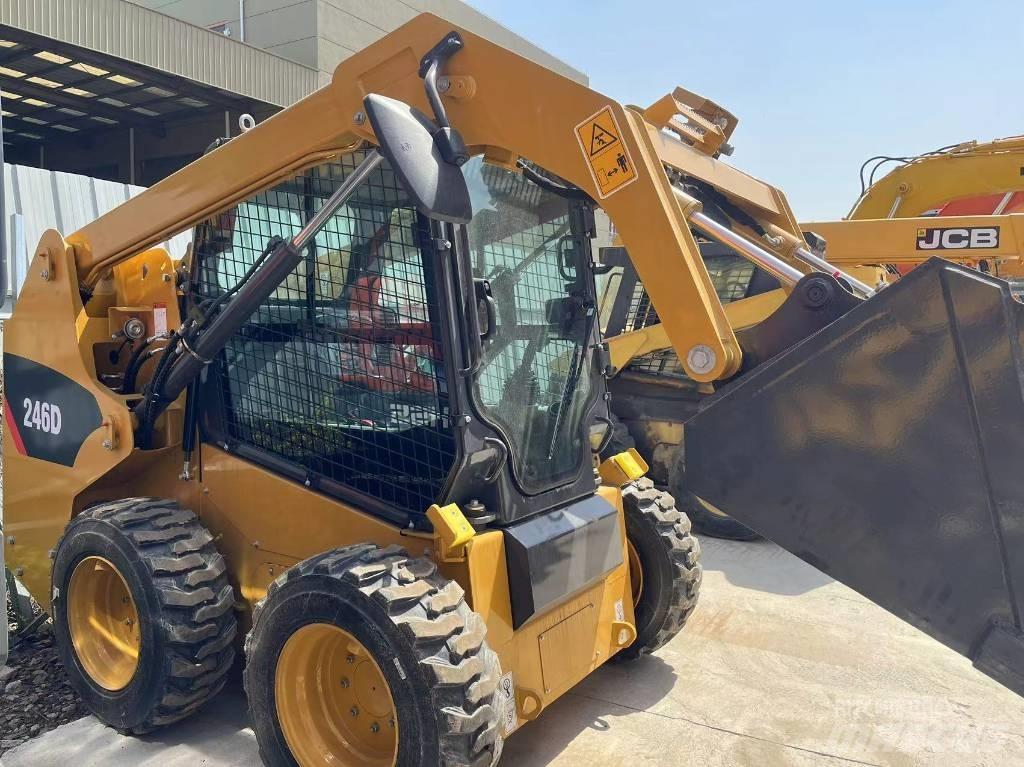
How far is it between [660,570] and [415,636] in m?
1.66

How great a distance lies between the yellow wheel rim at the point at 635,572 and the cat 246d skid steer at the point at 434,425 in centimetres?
2

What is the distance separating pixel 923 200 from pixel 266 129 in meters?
6.66

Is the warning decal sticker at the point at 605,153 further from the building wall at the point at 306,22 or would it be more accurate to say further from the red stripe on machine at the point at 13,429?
the building wall at the point at 306,22

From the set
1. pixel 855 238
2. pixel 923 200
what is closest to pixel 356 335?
pixel 855 238

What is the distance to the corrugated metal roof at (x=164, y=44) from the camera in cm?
1145

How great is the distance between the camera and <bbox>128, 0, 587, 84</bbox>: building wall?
16.0m

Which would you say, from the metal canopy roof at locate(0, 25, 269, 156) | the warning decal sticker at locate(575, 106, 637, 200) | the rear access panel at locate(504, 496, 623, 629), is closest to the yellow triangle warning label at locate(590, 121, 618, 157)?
the warning decal sticker at locate(575, 106, 637, 200)

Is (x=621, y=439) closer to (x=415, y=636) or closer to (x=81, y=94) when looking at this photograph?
(x=415, y=636)

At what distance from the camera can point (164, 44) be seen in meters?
12.8

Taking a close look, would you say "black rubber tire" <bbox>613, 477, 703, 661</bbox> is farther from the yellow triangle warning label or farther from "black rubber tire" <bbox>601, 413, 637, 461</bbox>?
"black rubber tire" <bbox>601, 413, 637, 461</bbox>

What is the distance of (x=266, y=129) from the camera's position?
2994 mm

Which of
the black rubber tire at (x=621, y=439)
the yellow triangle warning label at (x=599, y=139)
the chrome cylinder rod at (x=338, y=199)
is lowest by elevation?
the black rubber tire at (x=621, y=439)

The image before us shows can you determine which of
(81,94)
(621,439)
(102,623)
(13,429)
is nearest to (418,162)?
(102,623)

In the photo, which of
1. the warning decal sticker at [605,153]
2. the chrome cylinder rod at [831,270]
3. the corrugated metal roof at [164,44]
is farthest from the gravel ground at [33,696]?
the corrugated metal roof at [164,44]
